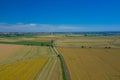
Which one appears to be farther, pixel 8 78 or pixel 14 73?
pixel 14 73

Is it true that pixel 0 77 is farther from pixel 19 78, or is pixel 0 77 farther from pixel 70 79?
pixel 70 79

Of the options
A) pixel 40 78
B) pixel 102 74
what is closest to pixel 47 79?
pixel 40 78

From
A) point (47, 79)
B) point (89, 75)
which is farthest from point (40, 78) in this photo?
point (89, 75)

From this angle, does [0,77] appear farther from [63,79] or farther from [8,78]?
[63,79]

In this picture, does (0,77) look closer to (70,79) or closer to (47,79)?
(47,79)

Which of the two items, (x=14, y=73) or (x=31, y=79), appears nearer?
(x=31, y=79)

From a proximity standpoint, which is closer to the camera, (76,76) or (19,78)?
(19,78)

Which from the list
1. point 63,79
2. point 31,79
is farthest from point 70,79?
point 31,79
